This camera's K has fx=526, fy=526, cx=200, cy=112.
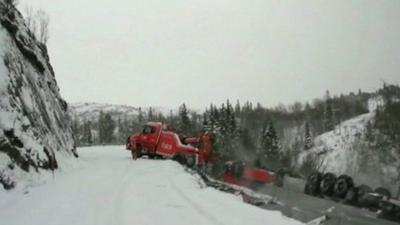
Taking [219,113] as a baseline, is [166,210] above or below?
below

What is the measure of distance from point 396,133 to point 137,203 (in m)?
14.3

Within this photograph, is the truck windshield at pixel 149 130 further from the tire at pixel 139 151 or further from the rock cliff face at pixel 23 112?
the rock cliff face at pixel 23 112

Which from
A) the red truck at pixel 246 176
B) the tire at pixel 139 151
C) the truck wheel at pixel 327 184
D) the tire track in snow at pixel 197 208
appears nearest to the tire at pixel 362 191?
the truck wheel at pixel 327 184

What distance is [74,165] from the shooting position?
70.9ft

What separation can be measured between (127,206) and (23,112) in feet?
26.8

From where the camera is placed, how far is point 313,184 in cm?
1239

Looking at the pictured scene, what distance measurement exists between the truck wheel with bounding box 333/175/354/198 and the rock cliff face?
7463 mm

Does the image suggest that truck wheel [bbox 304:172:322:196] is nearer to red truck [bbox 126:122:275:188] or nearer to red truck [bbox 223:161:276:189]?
red truck [bbox 223:161:276:189]

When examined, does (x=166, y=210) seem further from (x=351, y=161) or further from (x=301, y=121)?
(x=301, y=121)

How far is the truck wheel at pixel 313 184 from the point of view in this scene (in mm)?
12211

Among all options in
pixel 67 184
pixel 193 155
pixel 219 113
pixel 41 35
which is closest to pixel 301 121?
pixel 219 113

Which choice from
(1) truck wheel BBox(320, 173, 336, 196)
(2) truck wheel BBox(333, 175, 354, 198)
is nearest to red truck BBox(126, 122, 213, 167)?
(1) truck wheel BBox(320, 173, 336, 196)

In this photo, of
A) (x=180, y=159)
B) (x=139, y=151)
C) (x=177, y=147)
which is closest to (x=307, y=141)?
(x=139, y=151)

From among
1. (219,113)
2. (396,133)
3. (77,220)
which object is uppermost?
(219,113)
